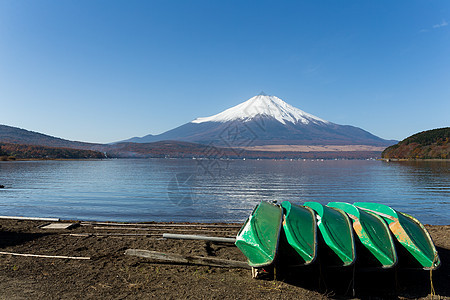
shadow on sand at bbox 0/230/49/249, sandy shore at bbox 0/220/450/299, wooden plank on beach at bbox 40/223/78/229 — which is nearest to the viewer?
sandy shore at bbox 0/220/450/299

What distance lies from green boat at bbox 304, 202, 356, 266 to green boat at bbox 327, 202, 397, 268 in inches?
12.8

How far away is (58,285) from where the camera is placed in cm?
707

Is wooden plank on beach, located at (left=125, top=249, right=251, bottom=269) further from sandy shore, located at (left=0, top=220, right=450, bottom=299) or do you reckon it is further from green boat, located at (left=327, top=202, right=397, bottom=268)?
green boat, located at (left=327, top=202, right=397, bottom=268)

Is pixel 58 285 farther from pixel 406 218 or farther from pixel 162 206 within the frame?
pixel 162 206

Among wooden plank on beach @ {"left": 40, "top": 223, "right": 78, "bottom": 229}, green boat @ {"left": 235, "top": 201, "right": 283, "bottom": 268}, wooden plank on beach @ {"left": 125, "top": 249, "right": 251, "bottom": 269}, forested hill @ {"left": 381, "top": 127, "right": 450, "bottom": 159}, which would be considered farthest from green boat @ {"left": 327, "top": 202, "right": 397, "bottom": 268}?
forested hill @ {"left": 381, "top": 127, "right": 450, "bottom": 159}

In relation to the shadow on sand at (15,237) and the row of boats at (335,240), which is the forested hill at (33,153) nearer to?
the shadow on sand at (15,237)

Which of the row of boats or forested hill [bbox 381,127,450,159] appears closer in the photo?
the row of boats

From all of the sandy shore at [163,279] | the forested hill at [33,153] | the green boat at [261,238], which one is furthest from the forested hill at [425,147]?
the forested hill at [33,153]

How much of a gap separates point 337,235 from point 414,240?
1.85 meters

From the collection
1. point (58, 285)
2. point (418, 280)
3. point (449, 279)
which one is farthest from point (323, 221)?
point (58, 285)

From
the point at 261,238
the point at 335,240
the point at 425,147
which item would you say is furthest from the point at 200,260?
the point at 425,147

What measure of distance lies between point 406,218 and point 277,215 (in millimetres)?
3483

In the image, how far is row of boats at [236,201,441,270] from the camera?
23.5 feet

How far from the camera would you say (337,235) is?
755 cm
